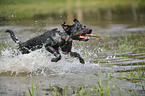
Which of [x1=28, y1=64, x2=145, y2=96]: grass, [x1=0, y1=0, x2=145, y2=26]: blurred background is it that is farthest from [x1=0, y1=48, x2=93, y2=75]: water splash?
[x1=0, y1=0, x2=145, y2=26]: blurred background

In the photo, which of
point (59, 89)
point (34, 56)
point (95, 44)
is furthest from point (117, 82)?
point (95, 44)

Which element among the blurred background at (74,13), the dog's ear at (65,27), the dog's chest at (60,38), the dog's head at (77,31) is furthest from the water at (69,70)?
the blurred background at (74,13)

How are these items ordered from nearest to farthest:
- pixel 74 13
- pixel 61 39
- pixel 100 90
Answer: pixel 100 90 < pixel 61 39 < pixel 74 13

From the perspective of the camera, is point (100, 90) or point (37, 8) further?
point (37, 8)

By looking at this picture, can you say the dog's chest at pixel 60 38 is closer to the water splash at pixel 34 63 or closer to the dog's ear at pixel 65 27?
the dog's ear at pixel 65 27

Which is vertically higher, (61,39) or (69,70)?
(61,39)

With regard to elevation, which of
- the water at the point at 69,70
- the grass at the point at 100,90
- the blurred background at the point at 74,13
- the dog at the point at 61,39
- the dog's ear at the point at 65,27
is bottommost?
→ the grass at the point at 100,90

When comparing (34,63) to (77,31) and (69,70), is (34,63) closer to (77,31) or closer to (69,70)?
(69,70)

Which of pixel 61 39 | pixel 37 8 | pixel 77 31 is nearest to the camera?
pixel 77 31

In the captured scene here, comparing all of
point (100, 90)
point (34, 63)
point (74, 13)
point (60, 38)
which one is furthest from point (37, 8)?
point (100, 90)

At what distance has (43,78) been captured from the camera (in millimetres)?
5676

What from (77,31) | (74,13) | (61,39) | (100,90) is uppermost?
(74,13)

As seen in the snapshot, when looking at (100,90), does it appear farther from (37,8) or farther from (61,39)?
(37,8)

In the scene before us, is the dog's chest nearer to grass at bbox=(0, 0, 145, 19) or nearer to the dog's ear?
the dog's ear
